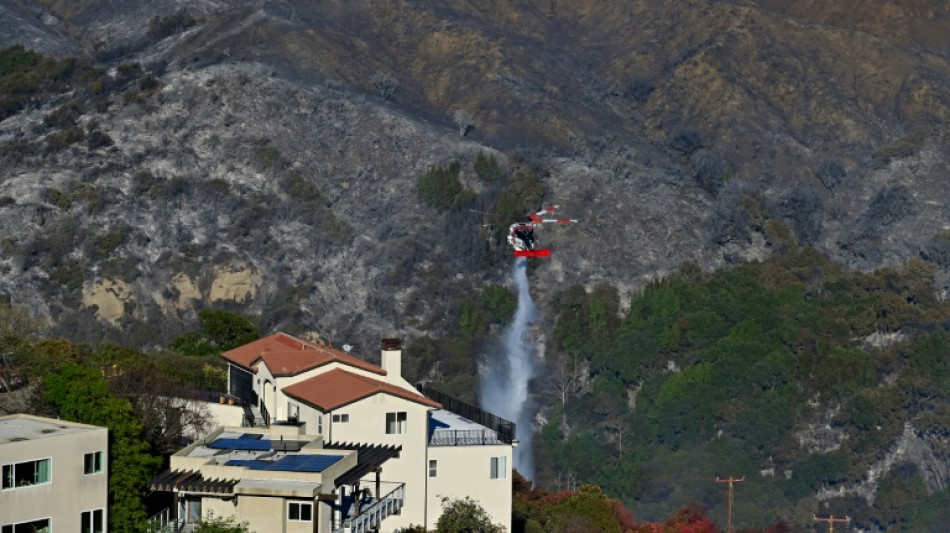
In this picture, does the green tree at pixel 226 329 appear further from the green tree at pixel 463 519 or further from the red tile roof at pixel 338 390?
the green tree at pixel 463 519

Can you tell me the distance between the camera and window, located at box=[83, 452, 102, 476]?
7844 cm

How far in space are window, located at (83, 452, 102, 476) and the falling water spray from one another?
3434 inches

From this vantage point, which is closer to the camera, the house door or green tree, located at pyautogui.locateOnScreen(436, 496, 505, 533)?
the house door

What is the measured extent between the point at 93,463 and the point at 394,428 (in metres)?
17.0

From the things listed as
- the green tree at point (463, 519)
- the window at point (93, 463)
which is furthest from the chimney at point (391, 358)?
the window at point (93, 463)

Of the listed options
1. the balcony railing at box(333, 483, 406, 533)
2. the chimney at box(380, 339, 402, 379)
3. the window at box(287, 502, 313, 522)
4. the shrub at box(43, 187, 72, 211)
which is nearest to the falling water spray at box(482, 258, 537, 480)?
the shrub at box(43, 187, 72, 211)

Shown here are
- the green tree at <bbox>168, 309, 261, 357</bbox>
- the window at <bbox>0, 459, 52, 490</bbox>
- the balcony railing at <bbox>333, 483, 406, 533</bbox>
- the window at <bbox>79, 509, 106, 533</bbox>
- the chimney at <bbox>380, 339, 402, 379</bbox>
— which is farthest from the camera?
the green tree at <bbox>168, 309, 261, 357</bbox>

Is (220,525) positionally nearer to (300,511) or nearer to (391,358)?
(300,511)

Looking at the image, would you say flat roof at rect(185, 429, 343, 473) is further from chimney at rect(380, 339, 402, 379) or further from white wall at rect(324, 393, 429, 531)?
chimney at rect(380, 339, 402, 379)

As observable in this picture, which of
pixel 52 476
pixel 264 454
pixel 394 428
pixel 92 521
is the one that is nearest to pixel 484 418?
pixel 394 428

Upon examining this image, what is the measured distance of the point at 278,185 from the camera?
19912 cm

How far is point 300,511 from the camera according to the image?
78.2 meters

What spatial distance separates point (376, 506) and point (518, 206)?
4553 inches

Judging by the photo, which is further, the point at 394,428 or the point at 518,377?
the point at 518,377
